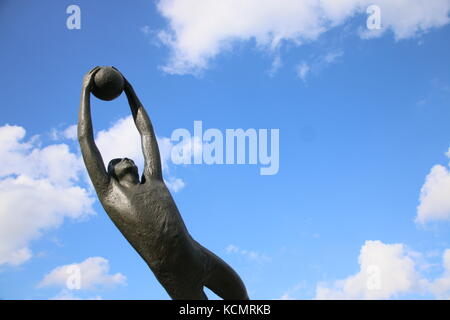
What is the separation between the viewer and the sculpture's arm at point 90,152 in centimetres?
766

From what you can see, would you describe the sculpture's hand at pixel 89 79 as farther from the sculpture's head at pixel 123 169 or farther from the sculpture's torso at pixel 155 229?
the sculpture's torso at pixel 155 229

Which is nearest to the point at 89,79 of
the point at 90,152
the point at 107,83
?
the point at 107,83

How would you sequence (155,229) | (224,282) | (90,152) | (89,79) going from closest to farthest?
(155,229)
(90,152)
(224,282)
(89,79)

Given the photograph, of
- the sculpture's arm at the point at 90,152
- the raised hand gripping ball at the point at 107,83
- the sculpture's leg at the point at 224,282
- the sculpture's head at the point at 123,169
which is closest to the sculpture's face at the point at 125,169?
the sculpture's head at the point at 123,169

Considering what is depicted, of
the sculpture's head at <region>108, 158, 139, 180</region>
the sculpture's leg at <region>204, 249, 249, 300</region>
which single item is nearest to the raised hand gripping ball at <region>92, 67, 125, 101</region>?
the sculpture's head at <region>108, 158, 139, 180</region>

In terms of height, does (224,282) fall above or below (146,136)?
below

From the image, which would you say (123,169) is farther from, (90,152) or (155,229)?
(155,229)

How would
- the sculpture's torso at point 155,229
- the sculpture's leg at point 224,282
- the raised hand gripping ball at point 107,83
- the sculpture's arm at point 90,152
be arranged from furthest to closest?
the raised hand gripping ball at point 107,83 → the sculpture's leg at point 224,282 → the sculpture's arm at point 90,152 → the sculpture's torso at point 155,229

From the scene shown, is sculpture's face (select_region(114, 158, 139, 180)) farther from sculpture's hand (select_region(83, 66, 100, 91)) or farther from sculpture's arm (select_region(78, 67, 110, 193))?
sculpture's hand (select_region(83, 66, 100, 91))

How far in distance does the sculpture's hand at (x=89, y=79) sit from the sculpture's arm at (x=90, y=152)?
A: 0.76 ft

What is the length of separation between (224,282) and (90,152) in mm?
2615

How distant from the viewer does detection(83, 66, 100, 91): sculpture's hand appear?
808 cm

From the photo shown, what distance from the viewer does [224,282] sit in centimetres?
789

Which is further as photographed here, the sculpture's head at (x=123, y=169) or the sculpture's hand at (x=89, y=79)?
the sculpture's hand at (x=89, y=79)
